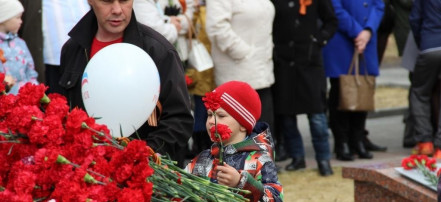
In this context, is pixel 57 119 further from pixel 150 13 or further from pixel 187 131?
pixel 150 13

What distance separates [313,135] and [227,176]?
5.54 metres

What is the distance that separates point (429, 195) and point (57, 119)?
A: 143 inches

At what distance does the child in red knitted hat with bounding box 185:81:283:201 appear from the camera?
3973 mm

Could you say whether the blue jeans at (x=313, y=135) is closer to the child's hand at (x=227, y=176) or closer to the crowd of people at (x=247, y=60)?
the crowd of people at (x=247, y=60)

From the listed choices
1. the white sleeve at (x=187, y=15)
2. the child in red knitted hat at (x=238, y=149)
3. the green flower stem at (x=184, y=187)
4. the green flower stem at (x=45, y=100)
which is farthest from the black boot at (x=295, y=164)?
the green flower stem at (x=45, y=100)

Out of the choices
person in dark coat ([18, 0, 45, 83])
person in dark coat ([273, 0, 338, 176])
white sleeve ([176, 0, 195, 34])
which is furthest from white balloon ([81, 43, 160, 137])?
person in dark coat ([273, 0, 338, 176])

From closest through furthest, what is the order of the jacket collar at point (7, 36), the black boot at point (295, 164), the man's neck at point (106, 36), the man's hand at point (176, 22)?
the man's neck at point (106, 36), the jacket collar at point (7, 36), the man's hand at point (176, 22), the black boot at point (295, 164)

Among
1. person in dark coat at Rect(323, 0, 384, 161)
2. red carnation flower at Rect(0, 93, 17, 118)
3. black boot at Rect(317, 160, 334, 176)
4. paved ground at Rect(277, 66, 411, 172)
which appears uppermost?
red carnation flower at Rect(0, 93, 17, 118)

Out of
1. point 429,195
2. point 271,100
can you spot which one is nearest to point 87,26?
point 429,195

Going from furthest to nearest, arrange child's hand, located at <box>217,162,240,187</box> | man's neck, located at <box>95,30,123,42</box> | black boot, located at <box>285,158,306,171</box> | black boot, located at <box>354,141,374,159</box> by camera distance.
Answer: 1. black boot, located at <box>354,141,374,159</box>
2. black boot, located at <box>285,158,306,171</box>
3. man's neck, located at <box>95,30,123,42</box>
4. child's hand, located at <box>217,162,240,187</box>

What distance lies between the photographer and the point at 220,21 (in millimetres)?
8312

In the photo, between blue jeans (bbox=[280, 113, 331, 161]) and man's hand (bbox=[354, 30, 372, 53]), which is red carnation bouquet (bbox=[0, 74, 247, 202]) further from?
man's hand (bbox=[354, 30, 372, 53])

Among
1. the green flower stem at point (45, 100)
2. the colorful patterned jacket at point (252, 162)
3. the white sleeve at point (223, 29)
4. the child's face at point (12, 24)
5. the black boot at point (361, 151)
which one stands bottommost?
the black boot at point (361, 151)

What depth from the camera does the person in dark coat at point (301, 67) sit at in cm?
902
